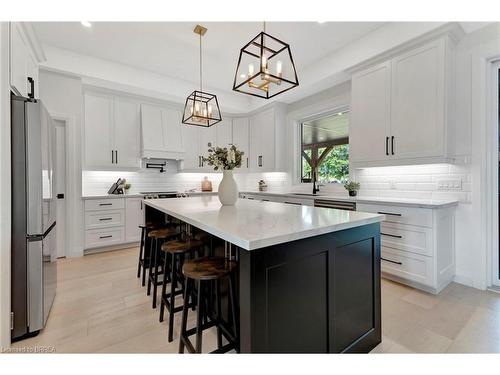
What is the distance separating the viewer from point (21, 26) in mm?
2287

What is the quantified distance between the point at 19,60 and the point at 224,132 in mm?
3765

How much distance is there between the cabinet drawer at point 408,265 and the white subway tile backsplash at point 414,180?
86cm

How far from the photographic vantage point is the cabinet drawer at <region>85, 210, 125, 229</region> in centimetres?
386

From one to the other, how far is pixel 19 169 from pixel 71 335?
1.30 meters

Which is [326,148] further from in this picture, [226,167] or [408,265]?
[226,167]

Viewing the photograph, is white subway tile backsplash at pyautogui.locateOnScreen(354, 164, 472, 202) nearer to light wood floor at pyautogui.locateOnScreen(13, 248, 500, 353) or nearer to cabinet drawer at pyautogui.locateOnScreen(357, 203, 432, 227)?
cabinet drawer at pyautogui.locateOnScreen(357, 203, 432, 227)

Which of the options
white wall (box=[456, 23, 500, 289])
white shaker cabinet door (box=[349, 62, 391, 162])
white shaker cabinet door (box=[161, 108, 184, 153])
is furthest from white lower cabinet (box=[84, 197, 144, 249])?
white wall (box=[456, 23, 500, 289])

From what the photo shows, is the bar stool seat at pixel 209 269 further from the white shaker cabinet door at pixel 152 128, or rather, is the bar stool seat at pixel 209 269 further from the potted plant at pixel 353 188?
the white shaker cabinet door at pixel 152 128

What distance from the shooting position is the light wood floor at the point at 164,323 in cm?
171

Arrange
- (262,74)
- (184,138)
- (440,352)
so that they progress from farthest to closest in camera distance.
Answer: (184,138) → (262,74) → (440,352)

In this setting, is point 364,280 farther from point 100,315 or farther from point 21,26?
point 21,26

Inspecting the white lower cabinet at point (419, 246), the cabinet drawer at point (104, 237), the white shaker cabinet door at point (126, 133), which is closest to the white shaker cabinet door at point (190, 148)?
the white shaker cabinet door at point (126, 133)

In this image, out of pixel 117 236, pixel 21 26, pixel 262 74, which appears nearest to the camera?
pixel 262 74

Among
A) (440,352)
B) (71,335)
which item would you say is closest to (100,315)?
(71,335)
